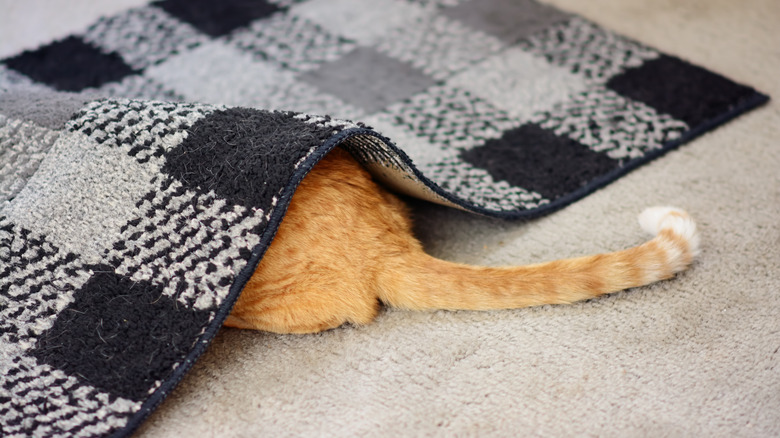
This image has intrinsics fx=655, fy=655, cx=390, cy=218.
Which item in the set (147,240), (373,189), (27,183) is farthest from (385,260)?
(27,183)

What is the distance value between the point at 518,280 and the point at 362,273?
26 cm

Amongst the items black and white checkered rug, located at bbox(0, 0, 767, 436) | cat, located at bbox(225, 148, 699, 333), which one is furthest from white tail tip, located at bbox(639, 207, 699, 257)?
black and white checkered rug, located at bbox(0, 0, 767, 436)

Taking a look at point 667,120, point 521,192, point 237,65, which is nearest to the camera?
point 521,192

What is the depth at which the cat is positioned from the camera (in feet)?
3.51

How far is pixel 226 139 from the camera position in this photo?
107 centimetres

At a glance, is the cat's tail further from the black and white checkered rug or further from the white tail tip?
the black and white checkered rug

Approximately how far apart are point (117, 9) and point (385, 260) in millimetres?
1564

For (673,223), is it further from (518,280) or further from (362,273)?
(362,273)

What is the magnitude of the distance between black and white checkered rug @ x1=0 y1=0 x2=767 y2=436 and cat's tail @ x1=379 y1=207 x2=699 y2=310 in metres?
0.19

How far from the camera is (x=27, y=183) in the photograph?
1.16 m

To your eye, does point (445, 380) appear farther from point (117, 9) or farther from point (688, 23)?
point (117, 9)

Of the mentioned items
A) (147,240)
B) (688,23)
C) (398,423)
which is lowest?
(398,423)

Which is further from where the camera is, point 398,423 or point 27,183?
point 27,183

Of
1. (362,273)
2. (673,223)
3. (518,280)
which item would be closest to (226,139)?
(362,273)
